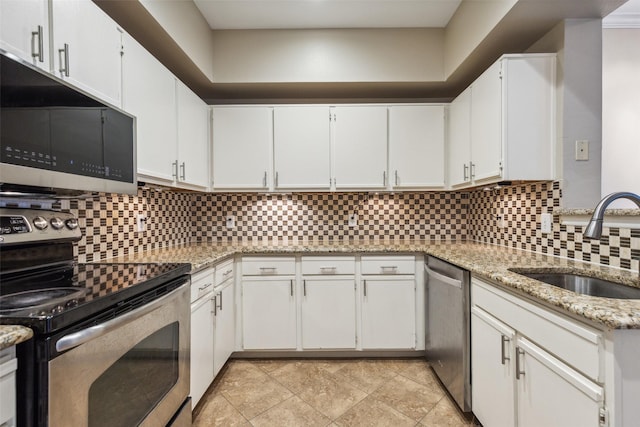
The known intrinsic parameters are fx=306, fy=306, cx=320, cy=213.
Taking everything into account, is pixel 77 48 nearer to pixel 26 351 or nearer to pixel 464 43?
pixel 26 351

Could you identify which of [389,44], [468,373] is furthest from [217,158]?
[468,373]

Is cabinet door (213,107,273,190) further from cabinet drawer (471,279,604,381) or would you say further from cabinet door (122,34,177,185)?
cabinet drawer (471,279,604,381)

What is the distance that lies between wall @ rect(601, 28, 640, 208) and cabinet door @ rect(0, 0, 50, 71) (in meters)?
3.53

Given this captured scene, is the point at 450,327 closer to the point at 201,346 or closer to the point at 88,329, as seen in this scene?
the point at 201,346

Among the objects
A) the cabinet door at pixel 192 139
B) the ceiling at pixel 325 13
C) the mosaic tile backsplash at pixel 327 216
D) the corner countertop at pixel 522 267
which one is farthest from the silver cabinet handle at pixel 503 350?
the ceiling at pixel 325 13

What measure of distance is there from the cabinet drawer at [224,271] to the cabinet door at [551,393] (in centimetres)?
173

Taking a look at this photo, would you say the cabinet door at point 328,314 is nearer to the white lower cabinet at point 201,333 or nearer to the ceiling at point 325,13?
the white lower cabinet at point 201,333

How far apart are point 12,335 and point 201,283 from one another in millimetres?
1101

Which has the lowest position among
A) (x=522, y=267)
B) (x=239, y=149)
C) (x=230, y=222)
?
(x=522, y=267)

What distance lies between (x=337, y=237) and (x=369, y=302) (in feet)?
2.46

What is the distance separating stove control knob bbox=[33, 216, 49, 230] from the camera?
1296 mm

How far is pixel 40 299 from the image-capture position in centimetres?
98

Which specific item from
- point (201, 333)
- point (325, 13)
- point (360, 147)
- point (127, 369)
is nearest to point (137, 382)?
point (127, 369)

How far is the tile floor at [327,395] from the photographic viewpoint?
1.74 m
